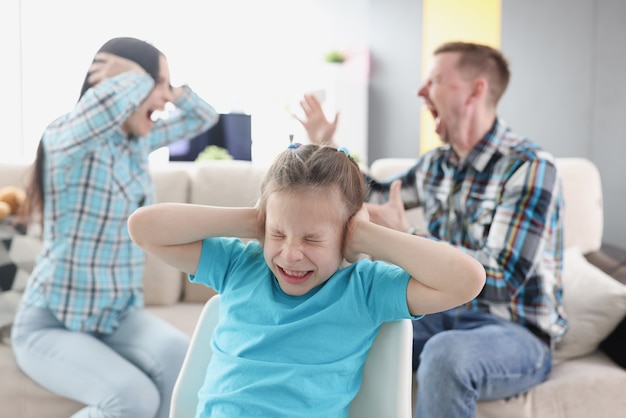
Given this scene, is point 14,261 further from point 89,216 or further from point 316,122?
point 316,122

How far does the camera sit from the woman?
5.61 feet

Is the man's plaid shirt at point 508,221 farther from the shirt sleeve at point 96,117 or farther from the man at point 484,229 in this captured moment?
the shirt sleeve at point 96,117

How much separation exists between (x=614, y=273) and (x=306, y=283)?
4.68ft

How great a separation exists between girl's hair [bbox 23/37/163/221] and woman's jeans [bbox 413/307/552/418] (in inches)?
43.2

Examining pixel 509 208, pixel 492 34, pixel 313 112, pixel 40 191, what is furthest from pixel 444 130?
pixel 492 34

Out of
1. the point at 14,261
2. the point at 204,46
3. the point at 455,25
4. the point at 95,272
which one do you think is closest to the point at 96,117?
the point at 95,272

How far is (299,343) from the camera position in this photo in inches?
44.7

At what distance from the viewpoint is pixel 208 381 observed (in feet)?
3.84

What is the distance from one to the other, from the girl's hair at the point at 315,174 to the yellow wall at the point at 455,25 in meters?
4.36

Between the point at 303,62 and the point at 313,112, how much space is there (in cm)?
413

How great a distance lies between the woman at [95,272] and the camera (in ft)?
5.61

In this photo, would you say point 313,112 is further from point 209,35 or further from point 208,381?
point 209,35

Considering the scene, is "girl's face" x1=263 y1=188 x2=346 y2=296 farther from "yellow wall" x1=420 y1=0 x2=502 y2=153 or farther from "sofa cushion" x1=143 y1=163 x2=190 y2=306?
"yellow wall" x1=420 y1=0 x2=502 y2=153

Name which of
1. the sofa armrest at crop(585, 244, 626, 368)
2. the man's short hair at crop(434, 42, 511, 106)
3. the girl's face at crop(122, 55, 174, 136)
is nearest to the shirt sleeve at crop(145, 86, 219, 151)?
the girl's face at crop(122, 55, 174, 136)
